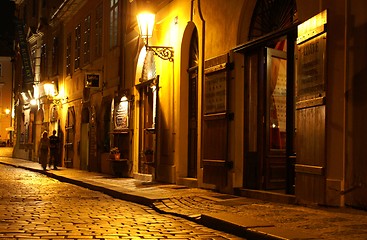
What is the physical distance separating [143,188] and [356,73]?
7332 millimetres

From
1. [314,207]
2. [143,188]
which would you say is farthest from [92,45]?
[314,207]

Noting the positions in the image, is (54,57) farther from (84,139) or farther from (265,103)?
(265,103)

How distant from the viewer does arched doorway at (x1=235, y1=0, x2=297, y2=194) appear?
1227 centimetres

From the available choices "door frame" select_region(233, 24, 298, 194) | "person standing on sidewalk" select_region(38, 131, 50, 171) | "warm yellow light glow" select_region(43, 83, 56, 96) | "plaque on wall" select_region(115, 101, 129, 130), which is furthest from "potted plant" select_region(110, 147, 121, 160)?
"warm yellow light glow" select_region(43, 83, 56, 96)

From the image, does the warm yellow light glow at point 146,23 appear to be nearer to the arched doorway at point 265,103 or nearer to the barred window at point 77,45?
the arched doorway at point 265,103

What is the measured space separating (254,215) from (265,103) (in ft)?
12.2

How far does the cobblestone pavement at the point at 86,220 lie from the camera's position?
26.6 feet

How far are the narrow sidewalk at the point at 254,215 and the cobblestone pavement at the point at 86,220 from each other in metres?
0.20

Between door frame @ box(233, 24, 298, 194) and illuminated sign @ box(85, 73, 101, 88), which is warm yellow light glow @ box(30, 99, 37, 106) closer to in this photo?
illuminated sign @ box(85, 73, 101, 88)

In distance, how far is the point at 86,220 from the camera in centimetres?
962

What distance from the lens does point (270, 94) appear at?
12422 millimetres

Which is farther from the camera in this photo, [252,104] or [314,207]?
[252,104]

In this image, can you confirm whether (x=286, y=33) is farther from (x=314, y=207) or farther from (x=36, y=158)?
(x=36, y=158)

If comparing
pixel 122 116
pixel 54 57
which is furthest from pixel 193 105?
pixel 54 57
